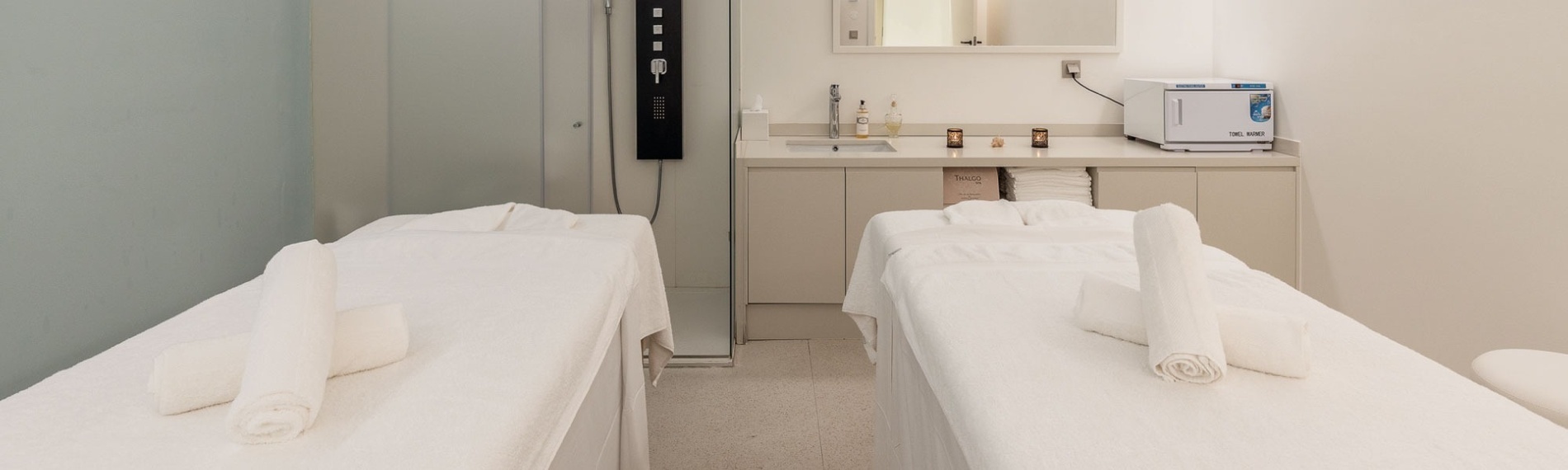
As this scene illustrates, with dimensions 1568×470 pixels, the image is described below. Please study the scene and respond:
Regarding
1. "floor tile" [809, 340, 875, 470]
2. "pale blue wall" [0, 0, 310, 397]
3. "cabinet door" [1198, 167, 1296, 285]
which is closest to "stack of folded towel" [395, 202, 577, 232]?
"pale blue wall" [0, 0, 310, 397]

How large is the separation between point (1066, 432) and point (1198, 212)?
267cm

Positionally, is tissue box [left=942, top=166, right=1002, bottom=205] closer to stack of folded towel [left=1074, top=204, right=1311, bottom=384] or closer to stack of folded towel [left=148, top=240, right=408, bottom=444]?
stack of folded towel [left=1074, top=204, right=1311, bottom=384]

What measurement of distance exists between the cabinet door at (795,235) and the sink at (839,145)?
0.39m

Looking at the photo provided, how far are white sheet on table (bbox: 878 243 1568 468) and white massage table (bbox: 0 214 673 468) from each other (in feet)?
1.64

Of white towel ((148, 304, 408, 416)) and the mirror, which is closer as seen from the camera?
white towel ((148, 304, 408, 416))

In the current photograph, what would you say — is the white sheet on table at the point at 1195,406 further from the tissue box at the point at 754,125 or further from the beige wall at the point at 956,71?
the beige wall at the point at 956,71

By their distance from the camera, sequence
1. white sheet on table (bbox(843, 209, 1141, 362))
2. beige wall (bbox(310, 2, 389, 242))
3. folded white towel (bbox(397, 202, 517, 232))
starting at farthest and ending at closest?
beige wall (bbox(310, 2, 389, 242))
folded white towel (bbox(397, 202, 517, 232))
white sheet on table (bbox(843, 209, 1141, 362))

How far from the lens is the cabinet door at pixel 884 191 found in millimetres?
3715

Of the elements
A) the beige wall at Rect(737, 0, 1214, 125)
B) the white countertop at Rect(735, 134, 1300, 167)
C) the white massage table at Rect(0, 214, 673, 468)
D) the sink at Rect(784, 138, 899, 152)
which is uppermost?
the beige wall at Rect(737, 0, 1214, 125)

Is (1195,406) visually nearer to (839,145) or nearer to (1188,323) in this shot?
(1188,323)

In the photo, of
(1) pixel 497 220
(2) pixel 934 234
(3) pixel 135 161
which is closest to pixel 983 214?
(2) pixel 934 234

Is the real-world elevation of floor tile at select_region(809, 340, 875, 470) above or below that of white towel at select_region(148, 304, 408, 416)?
below

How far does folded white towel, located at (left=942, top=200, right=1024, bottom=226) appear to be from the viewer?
236 centimetres

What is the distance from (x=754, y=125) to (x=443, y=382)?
272 centimetres
